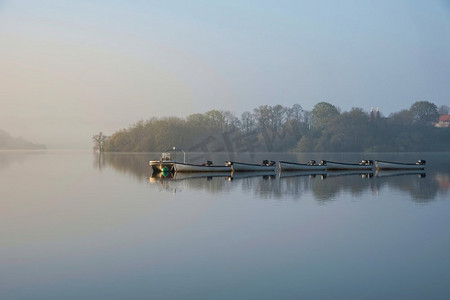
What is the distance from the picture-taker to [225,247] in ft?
65.7

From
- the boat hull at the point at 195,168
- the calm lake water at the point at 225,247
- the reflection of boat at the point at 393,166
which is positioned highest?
the boat hull at the point at 195,168

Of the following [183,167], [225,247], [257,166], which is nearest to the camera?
[225,247]

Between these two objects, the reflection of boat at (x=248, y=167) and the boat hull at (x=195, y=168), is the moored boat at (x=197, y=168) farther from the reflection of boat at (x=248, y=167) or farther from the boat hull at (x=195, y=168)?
the reflection of boat at (x=248, y=167)

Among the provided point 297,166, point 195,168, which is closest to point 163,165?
point 195,168

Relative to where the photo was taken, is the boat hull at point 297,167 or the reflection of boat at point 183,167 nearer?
the reflection of boat at point 183,167

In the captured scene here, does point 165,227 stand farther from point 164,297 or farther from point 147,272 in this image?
point 164,297

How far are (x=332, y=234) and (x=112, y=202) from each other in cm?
1838

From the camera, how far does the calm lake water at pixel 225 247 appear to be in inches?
577

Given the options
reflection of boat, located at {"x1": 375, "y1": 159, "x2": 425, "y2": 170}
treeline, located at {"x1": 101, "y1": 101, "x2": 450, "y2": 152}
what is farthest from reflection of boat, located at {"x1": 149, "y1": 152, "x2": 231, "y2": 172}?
treeline, located at {"x1": 101, "y1": 101, "x2": 450, "y2": 152}

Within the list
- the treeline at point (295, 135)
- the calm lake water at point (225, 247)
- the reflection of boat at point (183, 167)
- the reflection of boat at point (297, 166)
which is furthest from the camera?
the treeline at point (295, 135)

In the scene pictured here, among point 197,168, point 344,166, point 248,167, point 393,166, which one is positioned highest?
point 197,168

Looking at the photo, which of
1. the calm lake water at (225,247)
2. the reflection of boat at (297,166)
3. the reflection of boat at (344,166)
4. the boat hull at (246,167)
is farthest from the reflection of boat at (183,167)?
the calm lake water at (225,247)

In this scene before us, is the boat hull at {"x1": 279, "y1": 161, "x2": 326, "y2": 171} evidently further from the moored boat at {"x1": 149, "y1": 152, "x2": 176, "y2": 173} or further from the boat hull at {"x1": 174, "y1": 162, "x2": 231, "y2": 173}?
the moored boat at {"x1": 149, "y1": 152, "x2": 176, "y2": 173}

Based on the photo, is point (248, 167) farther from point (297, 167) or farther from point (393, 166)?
point (393, 166)
